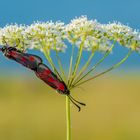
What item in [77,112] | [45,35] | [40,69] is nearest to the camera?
[40,69]

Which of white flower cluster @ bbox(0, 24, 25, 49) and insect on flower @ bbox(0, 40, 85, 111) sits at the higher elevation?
white flower cluster @ bbox(0, 24, 25, 49)

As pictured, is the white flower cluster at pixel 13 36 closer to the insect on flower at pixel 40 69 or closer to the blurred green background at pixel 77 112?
the insect on flower at pixel 40 69

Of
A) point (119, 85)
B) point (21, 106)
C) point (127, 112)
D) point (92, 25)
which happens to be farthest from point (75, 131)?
point (92, 25)

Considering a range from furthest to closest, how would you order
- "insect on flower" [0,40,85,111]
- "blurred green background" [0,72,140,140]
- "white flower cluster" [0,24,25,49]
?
1. "blurred green background" [0,72,140,140]
2. "white flower cluster" [0,24,25,49]
3. "insect on flower" [0,40,85,111]

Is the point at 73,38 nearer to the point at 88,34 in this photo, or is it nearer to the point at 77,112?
the point at 88,34

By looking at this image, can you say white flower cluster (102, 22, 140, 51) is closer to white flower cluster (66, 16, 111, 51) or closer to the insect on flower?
white flower cluster (66, 16, 111, 51)

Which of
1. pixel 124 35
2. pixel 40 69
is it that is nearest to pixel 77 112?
pixel 124 35

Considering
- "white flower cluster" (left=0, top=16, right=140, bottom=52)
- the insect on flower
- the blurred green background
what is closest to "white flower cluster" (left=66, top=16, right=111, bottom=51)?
"white flower cluster" (left=0, top=16, right=140, bottom=52)
